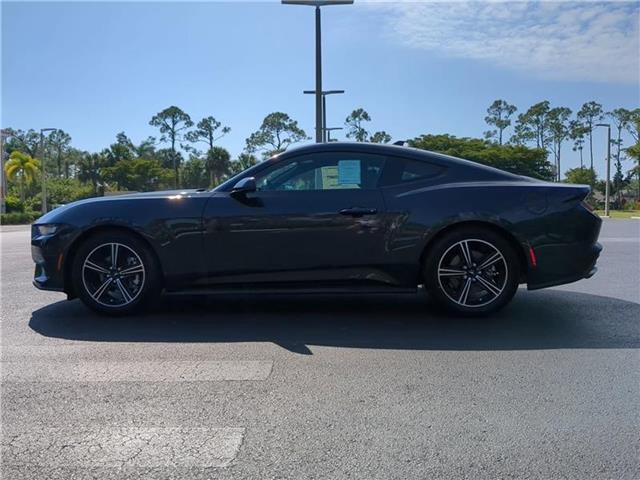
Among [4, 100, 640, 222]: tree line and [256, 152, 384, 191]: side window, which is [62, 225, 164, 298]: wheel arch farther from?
[4, 100, 640, 222]: tree line

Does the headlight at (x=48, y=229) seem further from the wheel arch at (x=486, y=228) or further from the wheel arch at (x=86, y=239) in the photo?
the wheel arch at (x=486, y=228)

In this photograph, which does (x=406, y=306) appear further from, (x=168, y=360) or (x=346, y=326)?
(x=168, y=360)

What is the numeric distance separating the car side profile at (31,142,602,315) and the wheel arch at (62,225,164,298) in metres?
0.01

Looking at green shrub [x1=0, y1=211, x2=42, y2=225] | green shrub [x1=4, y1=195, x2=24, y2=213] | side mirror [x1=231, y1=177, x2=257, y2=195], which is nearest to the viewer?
side mirror [x1=231, y1=177, x2=257, y2=195]

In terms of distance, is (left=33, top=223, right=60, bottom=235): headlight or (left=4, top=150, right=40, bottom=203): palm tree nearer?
(left=33, top=223, right=60, bottom=235): headlight

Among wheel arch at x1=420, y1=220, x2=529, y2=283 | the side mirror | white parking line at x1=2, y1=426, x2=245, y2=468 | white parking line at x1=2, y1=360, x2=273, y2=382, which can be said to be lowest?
white parking line at x1=2, y1=426, x2=245, y2=468

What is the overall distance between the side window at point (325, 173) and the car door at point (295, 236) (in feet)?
0.28

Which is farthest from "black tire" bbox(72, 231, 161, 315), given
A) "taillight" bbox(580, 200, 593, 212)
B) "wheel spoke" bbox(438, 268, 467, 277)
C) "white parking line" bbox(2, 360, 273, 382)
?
"taillight" bbox(580, 200, 593, 212)

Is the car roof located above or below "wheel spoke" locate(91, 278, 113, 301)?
above

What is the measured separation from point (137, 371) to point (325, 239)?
6.06 ft

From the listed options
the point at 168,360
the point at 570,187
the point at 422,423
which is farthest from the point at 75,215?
the point at 570,187

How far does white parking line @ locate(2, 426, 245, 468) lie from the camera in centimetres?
244

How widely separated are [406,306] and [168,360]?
245 cm

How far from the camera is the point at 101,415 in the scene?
2.91 metres
